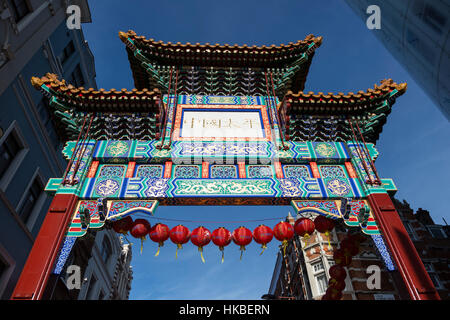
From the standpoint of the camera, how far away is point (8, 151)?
973cm

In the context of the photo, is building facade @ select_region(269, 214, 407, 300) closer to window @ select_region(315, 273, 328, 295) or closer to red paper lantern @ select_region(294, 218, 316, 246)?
window @ select_region(315, 273, 328, 295)

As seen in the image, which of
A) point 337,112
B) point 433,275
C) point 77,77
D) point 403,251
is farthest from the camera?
point 433,275

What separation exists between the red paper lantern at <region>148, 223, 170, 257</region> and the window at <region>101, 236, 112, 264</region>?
13240 mm

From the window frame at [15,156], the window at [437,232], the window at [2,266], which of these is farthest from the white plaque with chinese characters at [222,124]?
the window at [437,232]

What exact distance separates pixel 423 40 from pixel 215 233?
9.45 meters

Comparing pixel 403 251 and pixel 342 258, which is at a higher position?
pixel 342 258

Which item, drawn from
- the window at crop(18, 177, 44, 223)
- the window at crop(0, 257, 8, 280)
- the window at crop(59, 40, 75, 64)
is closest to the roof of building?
the window at crop(18, 177, 44, 223)

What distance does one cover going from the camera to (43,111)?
1214cm

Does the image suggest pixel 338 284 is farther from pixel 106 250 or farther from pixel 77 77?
pixel 77 77

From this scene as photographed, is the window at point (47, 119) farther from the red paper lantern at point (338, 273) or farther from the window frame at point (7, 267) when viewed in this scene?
the red paper lantern at point (338, 273)

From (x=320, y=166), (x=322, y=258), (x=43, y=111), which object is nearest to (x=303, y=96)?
(x=320, y=166)

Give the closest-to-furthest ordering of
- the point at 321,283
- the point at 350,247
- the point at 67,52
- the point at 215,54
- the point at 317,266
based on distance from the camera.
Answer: the point at 350,247
the point at 215,54
the point at 67,52
the point at 321,283
the point at 317,266

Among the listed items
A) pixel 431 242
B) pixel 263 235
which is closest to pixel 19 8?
pixel 263 235
